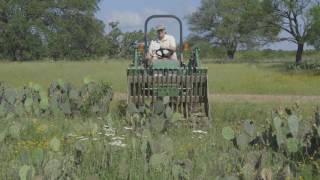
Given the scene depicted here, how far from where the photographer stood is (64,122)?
28.6ft

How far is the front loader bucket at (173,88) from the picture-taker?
10219mm

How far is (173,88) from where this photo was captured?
10.2 meters

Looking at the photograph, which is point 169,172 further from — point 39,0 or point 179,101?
point 39,0

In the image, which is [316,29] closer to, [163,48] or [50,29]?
[163,48]

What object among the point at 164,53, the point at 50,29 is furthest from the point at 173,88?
the point at 50,29

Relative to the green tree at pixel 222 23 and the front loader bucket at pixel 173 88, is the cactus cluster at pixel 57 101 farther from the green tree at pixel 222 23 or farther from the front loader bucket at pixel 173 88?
the green tree at pixel 222 23

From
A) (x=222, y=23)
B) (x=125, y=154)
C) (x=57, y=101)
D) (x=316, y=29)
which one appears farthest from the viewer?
(x=222, y=23)

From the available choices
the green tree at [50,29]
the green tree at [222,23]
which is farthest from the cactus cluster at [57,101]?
the green tree at [222,23]

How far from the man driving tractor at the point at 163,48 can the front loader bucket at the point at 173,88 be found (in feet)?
2.43

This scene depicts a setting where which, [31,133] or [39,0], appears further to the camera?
[39,0]

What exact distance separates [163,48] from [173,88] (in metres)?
1.21

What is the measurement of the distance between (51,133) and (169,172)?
3236 mm

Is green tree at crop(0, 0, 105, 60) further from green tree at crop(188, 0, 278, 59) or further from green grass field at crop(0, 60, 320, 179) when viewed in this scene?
green grass field at crop(0, 60, 320, 179)

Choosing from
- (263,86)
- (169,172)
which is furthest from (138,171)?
(263,86)
